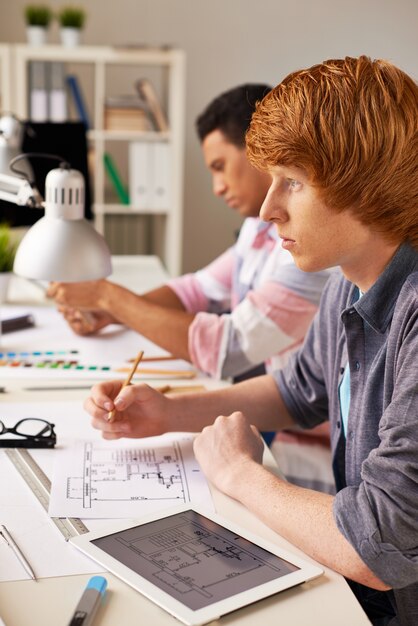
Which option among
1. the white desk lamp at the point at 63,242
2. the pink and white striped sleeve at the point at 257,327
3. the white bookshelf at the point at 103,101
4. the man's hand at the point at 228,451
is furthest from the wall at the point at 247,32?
the man's hand at the point at 228,451

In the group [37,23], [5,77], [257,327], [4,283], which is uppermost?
[37,23]

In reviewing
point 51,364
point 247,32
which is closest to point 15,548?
point 51,364

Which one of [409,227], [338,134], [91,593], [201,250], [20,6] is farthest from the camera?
[201,250]

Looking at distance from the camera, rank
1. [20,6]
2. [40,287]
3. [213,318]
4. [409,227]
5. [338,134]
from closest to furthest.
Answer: [338,134] → [409,227] → [213,318] → [40,287] → [20,6]

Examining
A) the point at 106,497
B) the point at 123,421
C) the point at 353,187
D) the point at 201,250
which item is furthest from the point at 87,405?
the point at 201,250

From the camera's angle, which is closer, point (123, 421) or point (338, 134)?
point (338, 134)

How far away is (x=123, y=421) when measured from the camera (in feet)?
4.42

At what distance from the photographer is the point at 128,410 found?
136 centimetres

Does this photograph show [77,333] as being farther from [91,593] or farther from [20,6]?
[20,6]

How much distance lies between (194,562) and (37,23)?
3.52 metres

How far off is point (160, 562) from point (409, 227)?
564 mm

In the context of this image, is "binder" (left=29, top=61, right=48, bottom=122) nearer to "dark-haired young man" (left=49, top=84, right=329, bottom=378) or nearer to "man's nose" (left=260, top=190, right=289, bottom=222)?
"dark-haired young man" (left=49, top=84, right=329, bottom=378)

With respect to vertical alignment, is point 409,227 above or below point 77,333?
above

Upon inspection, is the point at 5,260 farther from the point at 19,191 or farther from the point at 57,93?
the point at 57,93
